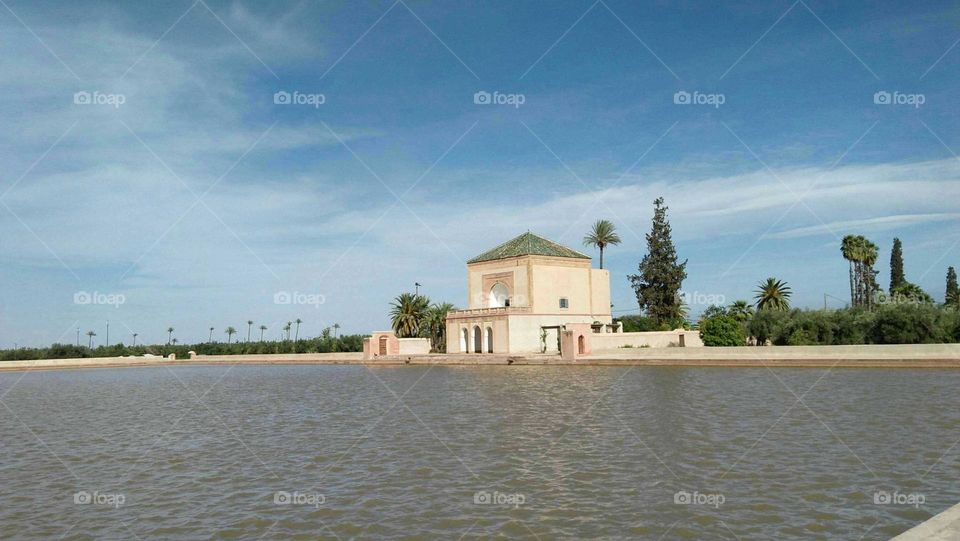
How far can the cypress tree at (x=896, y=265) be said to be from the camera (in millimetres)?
56853

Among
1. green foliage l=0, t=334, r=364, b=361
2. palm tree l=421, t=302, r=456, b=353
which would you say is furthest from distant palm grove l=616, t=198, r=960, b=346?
green foliage l=0, t=334, r=364, b=361

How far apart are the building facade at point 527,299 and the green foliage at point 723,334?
9.21 meters

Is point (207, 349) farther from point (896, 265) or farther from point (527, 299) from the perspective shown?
point (896, 265)

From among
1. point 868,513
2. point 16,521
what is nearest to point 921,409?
point 868,513

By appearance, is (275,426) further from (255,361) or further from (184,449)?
(255,361)

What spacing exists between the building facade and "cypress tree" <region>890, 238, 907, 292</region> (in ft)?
84.0

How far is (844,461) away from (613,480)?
328 cm

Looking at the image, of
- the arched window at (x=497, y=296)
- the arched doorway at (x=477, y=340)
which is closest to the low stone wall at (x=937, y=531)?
the arched doorway at (x=477, y=340)

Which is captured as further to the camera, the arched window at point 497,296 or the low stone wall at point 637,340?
the arched window at point 497,296

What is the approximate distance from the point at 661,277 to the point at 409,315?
19.6 m

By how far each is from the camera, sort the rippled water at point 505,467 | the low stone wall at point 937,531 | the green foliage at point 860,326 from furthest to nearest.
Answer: the green foliage at point 860,326
the rippled water at point 505,467
the low stone wall at point 937,531

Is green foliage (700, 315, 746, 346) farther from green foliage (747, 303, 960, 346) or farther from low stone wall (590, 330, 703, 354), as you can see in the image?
low stone wall (590, 330, 703, 354)

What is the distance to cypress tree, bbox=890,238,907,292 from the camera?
56.9 meters

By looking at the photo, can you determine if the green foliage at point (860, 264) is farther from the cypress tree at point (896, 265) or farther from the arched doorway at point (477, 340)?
the arched doorway at point (477, 340)
